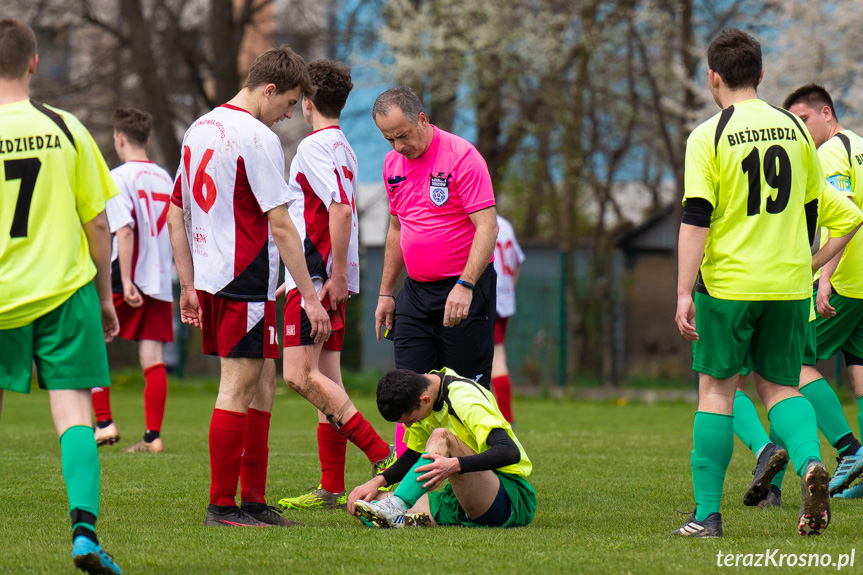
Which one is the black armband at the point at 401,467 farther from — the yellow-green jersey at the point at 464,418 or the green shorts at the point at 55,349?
the green shorts at the point at 55,349

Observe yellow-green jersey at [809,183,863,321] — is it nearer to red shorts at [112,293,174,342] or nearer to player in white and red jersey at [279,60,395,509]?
player in white and red jersey at [279,60,395,509]

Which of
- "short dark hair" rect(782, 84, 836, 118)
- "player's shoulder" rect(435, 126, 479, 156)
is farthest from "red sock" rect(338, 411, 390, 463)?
"short dark hair" rect(782, 84, 836, 118)

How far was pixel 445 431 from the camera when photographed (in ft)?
15.3

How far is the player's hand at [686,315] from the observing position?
4449 millimetres

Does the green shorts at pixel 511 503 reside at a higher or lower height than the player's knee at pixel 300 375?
lower

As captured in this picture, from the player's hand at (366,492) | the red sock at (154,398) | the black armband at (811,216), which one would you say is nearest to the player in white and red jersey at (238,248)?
the player's hand at (366,492)

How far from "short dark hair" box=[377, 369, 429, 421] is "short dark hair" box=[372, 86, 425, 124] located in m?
1.42

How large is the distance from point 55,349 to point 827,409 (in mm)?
4286

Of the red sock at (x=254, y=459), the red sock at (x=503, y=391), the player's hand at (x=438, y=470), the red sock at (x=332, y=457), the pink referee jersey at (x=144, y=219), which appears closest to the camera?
the player's hand at (x=438, y=470)

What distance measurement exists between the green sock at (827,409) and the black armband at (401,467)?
8.10 ft

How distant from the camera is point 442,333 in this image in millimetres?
5480

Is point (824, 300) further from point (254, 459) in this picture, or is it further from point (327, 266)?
point (254, 459)

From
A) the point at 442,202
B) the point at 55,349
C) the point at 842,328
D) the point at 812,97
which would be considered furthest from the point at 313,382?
the point at 812,97

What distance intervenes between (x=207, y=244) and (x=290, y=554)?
5.06 ft
